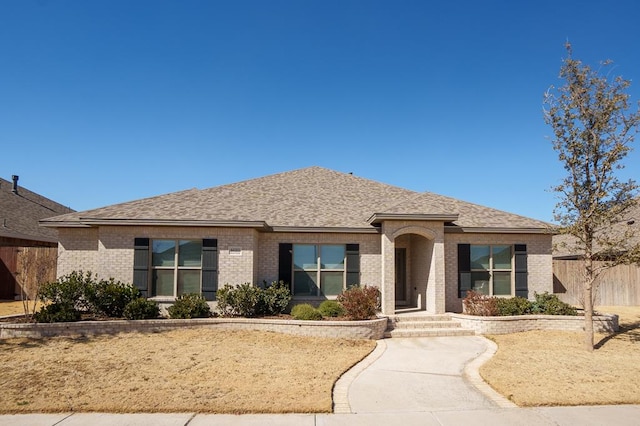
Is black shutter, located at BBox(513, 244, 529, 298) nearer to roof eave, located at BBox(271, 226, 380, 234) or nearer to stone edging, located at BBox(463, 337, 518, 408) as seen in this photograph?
stone edging, located at BBox(463, 337, 518, 408)

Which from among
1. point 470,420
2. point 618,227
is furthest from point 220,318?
point 618,227

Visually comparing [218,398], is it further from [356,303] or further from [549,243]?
[549,243]

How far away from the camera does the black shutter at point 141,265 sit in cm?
1380

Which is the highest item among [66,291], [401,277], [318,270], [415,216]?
[415,216]

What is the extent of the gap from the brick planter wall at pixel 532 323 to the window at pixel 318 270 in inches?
177

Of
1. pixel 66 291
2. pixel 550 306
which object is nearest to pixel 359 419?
pixel 66 291

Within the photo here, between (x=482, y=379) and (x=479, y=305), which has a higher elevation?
(x=479, y=305)

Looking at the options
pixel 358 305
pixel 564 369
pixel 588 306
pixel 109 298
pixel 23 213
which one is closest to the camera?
pixel 564 369

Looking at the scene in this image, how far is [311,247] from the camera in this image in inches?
606

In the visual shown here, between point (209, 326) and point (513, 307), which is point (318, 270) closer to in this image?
point (209, 326)

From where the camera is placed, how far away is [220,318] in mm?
12719

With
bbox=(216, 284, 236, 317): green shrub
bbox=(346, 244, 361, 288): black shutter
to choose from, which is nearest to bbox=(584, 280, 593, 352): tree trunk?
bbox=(346, 244, 361, 288): black shutter

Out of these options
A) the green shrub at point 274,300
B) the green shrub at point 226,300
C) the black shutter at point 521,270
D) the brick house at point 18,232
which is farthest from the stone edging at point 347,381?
the brick house at point 18,232

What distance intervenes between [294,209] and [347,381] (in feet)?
31.0
